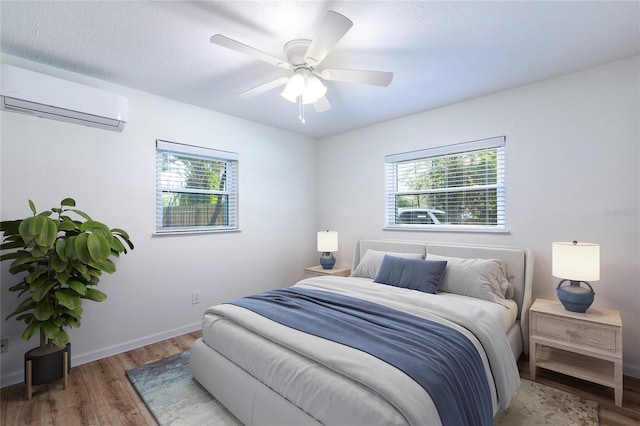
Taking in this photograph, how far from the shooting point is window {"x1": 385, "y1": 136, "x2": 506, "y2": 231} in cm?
316

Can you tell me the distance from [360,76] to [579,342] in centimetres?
250

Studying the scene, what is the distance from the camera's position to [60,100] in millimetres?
2355

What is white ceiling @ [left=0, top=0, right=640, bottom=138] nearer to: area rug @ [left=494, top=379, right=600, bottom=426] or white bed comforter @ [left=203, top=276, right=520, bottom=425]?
white bed comforter @ [left=203, top=276, right=520, bottom=425]

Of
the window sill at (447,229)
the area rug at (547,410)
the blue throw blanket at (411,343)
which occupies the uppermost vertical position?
the window sill at (447,229)

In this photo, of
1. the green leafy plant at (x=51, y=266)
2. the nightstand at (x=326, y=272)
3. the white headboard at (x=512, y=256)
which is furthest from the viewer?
the nightstand at (x=326, y=272)

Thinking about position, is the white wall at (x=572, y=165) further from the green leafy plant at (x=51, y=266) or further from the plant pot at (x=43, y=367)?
the plant pot at (x=43, y=367)

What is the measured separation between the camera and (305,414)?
4.74ft

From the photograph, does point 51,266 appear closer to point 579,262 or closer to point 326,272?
point 326,272

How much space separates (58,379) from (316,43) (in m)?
3.05

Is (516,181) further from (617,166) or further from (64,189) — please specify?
(64,189)

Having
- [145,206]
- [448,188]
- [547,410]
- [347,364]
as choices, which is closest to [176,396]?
[347,364]

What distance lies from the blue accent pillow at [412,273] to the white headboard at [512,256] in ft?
1.19

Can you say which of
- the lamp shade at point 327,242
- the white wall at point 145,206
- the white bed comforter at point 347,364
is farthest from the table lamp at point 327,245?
the white bed comforter at point 347,364

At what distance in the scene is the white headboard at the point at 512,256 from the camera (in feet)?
8.62
